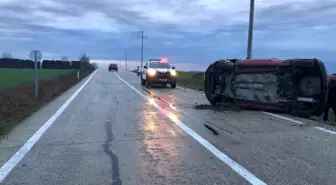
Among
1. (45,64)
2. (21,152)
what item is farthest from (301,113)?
(45,64)

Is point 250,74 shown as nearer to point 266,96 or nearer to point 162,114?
point 266,96

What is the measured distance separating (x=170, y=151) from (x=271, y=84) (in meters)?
7.07

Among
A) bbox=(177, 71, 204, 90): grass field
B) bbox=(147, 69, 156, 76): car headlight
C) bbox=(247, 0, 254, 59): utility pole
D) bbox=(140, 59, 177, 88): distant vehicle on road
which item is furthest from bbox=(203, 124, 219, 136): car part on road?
bbox=(147, 69, 156, 76): car headlight

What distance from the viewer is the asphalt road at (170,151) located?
19.8 feet

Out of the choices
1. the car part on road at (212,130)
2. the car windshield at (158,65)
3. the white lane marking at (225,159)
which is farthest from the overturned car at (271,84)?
the car windshield at (158,65)

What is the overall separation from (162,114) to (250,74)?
11.9ft

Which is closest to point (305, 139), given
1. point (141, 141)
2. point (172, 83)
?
point (141, 141)

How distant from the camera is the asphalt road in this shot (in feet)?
19.8

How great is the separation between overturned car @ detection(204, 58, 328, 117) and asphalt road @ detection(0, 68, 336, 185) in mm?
1082

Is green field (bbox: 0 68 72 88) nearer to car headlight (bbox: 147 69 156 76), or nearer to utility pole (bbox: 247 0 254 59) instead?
car headlight (bbox: 147 69 156 76)

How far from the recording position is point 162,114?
13227 mm

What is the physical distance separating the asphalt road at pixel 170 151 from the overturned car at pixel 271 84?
3.55 feet

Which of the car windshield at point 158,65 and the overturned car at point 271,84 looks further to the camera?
the car windshield at point 158,65

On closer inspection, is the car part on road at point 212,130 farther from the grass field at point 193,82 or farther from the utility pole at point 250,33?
the grass field at point 193,82
